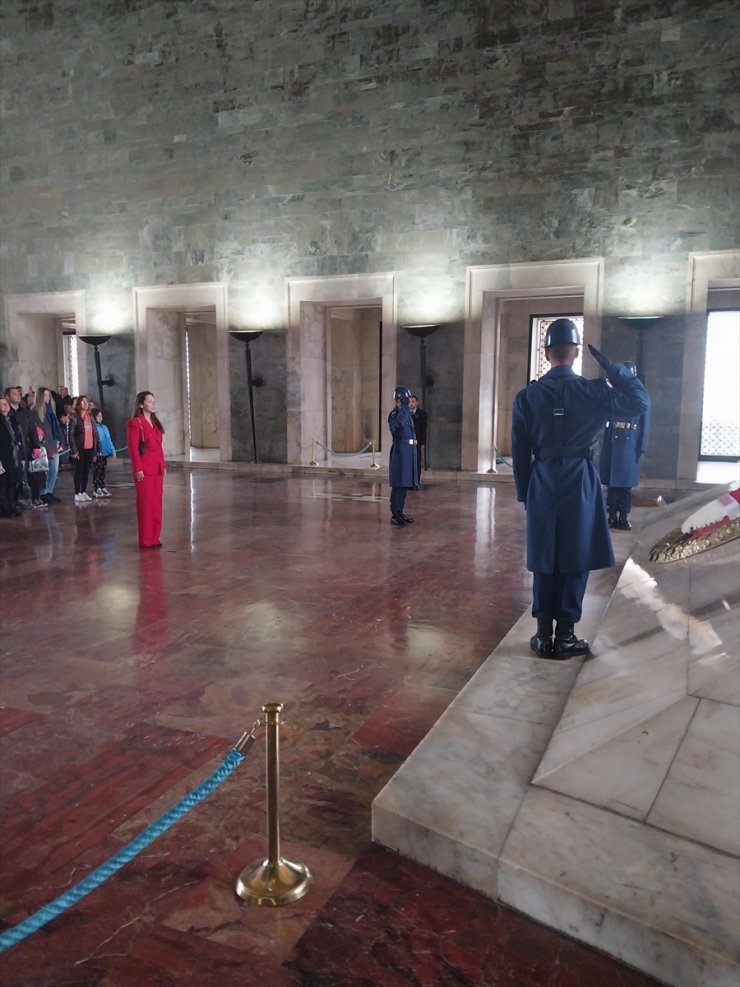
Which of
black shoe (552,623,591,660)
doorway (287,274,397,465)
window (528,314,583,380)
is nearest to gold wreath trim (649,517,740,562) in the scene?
black shoe (552,623,591,660)

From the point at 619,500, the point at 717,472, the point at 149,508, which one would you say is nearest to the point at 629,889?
the point at 149,508

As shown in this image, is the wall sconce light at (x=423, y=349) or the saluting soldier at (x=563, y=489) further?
the wall sconce light at (x=423, y=349)

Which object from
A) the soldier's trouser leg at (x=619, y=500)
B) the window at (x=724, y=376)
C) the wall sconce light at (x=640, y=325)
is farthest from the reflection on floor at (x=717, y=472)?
the soldier's trouser leg at (x=619, y=500)

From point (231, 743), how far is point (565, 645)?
194 cm

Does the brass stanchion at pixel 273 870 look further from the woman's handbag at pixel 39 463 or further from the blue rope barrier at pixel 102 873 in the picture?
the woman's handbag at pixel 39 463

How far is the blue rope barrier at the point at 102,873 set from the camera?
186 cm

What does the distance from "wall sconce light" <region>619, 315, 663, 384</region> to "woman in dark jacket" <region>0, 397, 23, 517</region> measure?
9.96 m

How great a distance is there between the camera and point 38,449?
35.2 ft

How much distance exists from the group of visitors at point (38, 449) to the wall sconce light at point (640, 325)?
29.8 ft

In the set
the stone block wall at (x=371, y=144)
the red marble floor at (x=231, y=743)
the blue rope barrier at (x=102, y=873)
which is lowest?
the red marble floor at (x=231, y=743)

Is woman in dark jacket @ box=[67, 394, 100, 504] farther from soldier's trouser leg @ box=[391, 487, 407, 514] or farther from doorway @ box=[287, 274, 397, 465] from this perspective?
doorway @ box=[287, 274, 397, 465]

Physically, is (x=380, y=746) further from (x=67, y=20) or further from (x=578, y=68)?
(x=67, y=20)

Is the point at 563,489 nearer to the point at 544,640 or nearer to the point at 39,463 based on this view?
the point at 544,640

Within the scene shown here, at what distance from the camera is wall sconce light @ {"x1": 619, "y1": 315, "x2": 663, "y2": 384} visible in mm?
13148
